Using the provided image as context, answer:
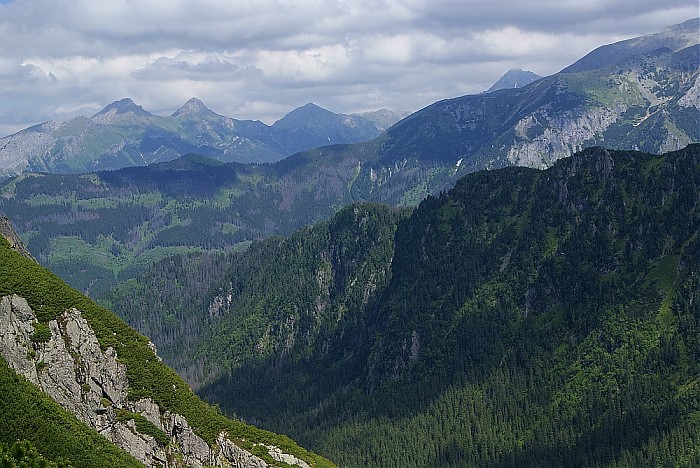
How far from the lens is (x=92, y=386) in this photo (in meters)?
138

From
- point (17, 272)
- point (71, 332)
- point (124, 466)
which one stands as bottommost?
point (124, 466)

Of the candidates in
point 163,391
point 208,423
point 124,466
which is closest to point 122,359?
point 163,391

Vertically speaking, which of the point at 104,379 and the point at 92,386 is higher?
the point at 104,379

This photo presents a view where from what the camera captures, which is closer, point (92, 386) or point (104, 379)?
point (92, 386)

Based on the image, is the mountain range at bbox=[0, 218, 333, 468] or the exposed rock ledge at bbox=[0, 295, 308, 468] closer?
the exposed rock ledge at bbox=[0, 295, 308, 468]

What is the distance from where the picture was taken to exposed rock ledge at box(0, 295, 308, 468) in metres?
134

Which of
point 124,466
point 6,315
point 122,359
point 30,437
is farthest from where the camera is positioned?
point 122,359

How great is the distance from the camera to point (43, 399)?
11644 centimetres

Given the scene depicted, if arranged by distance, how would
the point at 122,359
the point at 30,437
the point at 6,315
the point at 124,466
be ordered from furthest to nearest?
the point at 122,359
the point at 6,315
the point at 124,466
the point at 30,437

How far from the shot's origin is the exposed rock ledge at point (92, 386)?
134m

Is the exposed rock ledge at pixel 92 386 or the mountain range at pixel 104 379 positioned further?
the mountain range at pixel 104 379

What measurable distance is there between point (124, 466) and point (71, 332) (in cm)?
3550

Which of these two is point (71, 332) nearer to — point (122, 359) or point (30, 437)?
point (122, 359)

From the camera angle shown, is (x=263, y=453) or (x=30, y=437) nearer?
(x=30, y=437)
